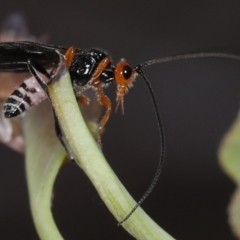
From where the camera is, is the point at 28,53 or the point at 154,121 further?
the point at 154,121

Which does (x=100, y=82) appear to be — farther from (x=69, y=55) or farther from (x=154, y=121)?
(x=154, y=121)

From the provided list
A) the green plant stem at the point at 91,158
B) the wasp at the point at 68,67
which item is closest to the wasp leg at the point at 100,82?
the wasp at the point at 68,67

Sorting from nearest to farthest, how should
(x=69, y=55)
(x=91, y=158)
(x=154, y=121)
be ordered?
(x=91, y=158) < (x=69, y=55) < (x=154, y=121)

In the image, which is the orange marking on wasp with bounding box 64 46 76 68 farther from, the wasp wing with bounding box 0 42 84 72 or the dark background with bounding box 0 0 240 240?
the dark background with bounding box 0 0 240 240

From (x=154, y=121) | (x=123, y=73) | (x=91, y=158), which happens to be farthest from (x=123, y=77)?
(x=154, y=121)

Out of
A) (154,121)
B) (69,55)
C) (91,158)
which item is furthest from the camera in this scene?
(154,121)

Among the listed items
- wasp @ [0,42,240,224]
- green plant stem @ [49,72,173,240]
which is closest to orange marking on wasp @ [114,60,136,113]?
wasp @ [0,42,240,224]

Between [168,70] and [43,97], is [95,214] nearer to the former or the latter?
[43,97]
